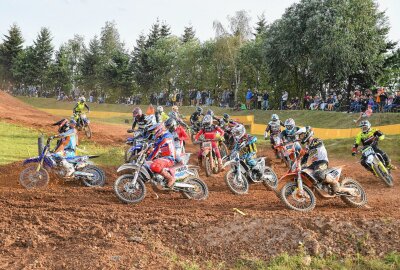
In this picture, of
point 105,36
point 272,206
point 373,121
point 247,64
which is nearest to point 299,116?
point 373,121

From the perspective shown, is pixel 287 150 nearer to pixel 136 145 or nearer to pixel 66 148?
pixel 136 145

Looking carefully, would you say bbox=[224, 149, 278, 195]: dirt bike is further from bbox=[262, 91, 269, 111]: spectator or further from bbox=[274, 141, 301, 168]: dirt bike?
A: bbox=[262, 91, 269, 111]: spectator

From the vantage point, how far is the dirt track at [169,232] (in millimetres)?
7270

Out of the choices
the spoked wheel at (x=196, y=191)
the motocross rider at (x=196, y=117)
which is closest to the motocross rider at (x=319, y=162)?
the spoked wheel at (x=196, y=191)

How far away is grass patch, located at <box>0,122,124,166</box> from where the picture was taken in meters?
17.0

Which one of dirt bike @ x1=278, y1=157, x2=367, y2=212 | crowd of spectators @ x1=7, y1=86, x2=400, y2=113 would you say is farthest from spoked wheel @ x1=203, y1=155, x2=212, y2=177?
crowd of spectators @ x1=7, y1=86, x2=400, y2=113

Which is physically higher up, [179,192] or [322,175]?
[322,175]

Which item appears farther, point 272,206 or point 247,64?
point 247,64

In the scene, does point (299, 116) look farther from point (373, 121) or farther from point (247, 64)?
point (247, 64)

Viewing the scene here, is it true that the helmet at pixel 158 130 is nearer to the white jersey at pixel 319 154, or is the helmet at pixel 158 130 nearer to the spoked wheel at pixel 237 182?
the spoked wheel at pixel 237 182

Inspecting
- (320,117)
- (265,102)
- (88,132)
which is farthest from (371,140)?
(265,102)

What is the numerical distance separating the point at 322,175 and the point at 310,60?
29242 millimetres

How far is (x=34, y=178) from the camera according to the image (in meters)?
11.9

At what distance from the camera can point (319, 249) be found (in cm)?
773
